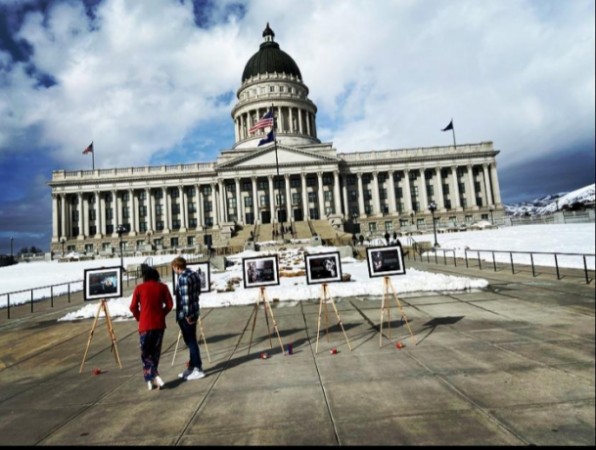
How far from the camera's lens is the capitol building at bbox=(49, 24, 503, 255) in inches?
3228

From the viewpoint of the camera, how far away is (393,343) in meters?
8.01

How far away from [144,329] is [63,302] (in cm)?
1703

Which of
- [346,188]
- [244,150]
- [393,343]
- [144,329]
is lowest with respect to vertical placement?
[393,343]

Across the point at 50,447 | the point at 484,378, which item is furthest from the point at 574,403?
the point at 50,447

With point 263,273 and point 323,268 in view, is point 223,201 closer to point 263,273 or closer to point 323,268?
point 263,273

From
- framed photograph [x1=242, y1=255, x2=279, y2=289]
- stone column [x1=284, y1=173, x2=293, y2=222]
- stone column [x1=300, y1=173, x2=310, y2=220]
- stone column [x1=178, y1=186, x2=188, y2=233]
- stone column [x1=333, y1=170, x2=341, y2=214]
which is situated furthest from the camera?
stone column [x1=178, y1=186, x2=188, y2=233]

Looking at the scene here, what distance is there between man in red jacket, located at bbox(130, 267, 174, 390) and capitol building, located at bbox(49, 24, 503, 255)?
73862 millimetres

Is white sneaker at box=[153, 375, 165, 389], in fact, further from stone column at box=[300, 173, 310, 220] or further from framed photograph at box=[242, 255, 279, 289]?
stone column at box=[300, 173, 310, 220]

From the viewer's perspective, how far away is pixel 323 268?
33.1ft

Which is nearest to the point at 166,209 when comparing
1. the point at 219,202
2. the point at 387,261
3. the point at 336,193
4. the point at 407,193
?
the point at 219,202

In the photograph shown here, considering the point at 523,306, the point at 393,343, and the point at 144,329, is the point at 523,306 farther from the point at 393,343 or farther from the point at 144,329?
the point at 144,329

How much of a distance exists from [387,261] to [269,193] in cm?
7485

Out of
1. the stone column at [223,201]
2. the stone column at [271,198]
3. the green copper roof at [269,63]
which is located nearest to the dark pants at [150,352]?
the stone column at [271,198]

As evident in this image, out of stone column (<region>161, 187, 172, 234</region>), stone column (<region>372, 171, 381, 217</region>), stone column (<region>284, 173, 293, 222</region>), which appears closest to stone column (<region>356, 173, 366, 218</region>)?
stone column (<region>372, 171, 381, 217</region>)
